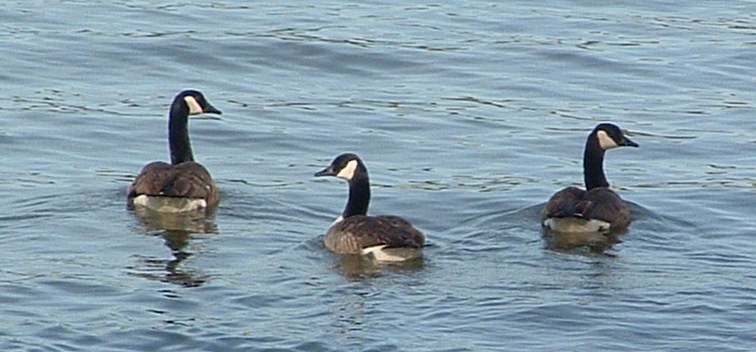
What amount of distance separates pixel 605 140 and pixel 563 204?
168 centimetres

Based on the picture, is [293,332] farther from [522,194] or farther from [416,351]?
[522,194]

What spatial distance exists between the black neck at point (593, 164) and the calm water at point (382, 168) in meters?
0.45

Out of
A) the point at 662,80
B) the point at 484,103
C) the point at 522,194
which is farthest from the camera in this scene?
the point at 662,80

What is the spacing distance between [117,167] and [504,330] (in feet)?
23.9

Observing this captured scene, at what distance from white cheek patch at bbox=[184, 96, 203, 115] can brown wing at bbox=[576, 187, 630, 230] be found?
398 cm

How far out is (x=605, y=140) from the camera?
1794 cm

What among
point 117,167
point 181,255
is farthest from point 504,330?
point 117,167

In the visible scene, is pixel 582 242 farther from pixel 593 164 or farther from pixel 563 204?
pixel 593 164

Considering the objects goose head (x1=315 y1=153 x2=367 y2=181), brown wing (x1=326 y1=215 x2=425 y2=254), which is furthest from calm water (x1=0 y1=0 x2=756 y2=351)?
goose head (x1=315 y1=153 x2=367 y2=181)

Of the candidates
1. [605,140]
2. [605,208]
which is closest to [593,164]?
[605,140]

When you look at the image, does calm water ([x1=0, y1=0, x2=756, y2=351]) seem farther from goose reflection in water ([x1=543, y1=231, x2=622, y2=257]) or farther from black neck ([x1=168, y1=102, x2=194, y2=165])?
black neck ([x1=168, y1=102, x2=194, y2=165])

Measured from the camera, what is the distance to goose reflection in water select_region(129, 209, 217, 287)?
47.4 ft

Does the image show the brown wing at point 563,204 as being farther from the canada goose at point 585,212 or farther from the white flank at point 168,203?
the white flank at point 168,203

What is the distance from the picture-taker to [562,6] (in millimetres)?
31109
